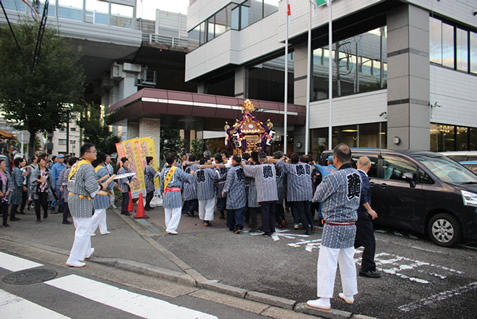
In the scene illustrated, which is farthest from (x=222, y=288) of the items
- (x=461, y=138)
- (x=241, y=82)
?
(x=241, y=82)

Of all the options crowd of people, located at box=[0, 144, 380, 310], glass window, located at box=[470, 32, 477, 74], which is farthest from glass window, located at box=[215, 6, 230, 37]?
crowd of people, located at box=[0, 144, 380, 310]

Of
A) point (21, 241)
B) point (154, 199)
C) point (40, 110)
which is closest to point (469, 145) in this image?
point (154, 199)

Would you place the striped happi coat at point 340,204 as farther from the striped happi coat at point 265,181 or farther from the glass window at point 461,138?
the glass window at point 461,138

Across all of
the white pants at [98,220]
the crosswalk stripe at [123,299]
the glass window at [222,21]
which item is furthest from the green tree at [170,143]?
the crosswalk stripe at [123,299]

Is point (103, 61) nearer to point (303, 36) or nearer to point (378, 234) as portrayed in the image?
point (303, 36)

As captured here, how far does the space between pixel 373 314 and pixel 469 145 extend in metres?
16.3

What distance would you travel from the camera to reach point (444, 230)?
6344mm

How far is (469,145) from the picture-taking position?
16344mm

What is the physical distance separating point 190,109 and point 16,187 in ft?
27.9

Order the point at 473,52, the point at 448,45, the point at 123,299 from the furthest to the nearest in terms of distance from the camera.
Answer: the point at 473,52 → the point at 448,45 → the point at 123,299

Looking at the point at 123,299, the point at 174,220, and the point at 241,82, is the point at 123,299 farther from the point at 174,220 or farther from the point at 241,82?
the point at 241,82

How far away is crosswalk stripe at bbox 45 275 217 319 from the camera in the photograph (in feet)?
12.3

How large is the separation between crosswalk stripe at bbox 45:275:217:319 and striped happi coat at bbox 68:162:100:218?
1.06 meters

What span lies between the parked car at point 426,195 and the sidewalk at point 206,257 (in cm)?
177
